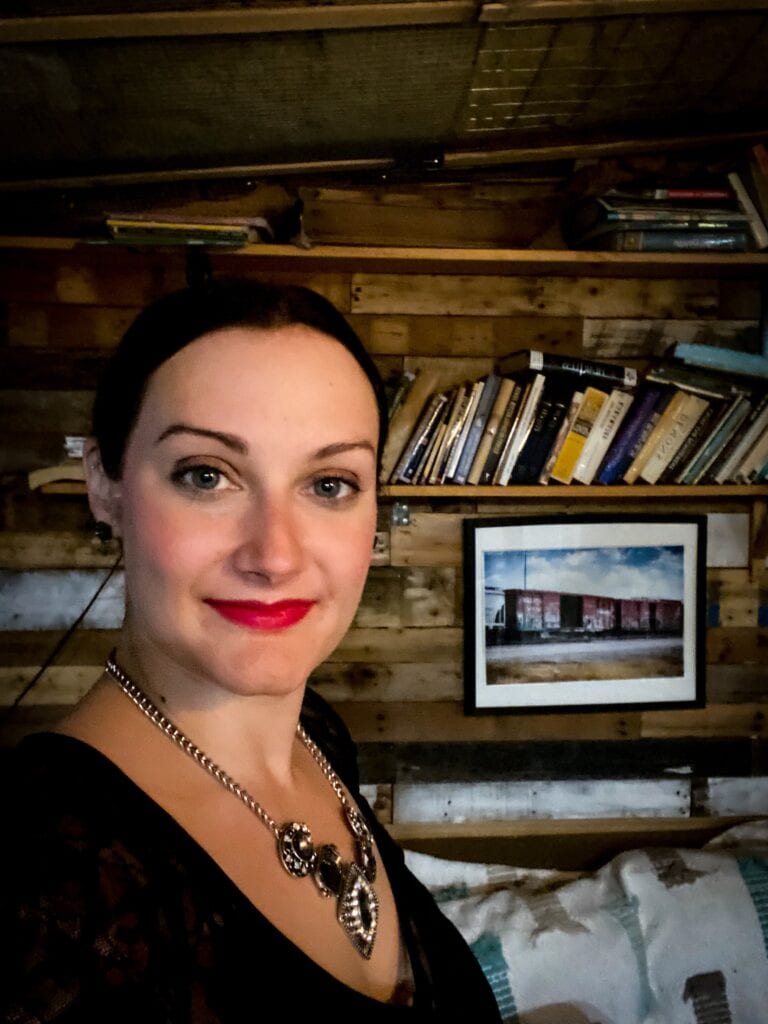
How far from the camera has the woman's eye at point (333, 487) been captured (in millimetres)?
742

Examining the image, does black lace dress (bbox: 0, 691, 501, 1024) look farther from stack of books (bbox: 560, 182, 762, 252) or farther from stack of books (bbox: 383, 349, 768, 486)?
stack of books (bbox: 560, 182, 762, 252)

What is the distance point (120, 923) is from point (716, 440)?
1735mm

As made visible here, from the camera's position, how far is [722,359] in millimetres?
1791

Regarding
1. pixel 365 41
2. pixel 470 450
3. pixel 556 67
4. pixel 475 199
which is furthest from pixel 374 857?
pixel 475 199

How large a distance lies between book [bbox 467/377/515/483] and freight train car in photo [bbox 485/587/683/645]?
1.33 feet

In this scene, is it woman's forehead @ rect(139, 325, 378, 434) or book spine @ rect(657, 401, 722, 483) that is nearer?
woman's forehead @ rect(139, 325, 378, 434)

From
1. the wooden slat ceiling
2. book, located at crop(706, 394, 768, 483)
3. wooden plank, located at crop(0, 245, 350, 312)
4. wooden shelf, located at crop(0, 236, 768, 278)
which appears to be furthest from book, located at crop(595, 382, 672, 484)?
wooden plank, located at crop(0, 245, 350, 312)

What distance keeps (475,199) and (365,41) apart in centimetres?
74

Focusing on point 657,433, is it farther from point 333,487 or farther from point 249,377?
point 249,377

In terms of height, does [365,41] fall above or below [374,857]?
above

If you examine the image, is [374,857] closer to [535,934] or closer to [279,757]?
[279,757]

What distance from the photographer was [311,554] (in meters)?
0.71

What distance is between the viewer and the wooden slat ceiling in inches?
45.8

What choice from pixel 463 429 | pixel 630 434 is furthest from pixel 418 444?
pixel 630 434
